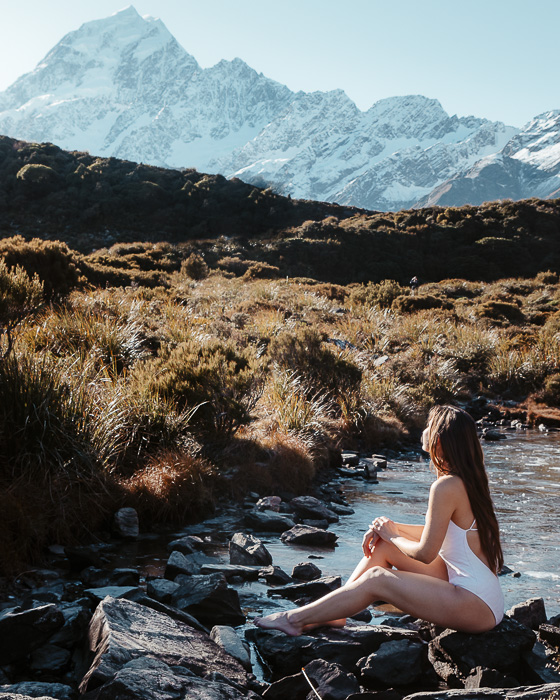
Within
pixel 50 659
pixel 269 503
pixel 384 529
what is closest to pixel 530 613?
pixel 384 529

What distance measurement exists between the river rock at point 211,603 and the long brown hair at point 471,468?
1483 millimetres

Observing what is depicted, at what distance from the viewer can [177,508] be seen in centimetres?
567

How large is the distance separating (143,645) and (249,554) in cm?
203

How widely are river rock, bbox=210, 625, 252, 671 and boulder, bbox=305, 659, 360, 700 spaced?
328 mm

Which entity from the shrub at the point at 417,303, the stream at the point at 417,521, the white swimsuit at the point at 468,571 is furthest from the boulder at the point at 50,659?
the shrub at the point at 417,303

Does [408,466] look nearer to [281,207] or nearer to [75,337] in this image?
[75,337]

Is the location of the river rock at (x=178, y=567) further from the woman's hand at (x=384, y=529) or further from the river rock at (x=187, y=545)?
the woman's hand at (x=384, y=529)

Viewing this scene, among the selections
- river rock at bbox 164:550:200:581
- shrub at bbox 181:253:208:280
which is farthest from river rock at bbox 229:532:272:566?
shrub at bbox 181:253:208:280

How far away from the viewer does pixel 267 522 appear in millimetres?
5891

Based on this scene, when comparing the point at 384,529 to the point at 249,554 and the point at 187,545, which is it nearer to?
the point at 249,554

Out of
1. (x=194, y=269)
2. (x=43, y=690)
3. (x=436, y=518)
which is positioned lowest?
(x=43, y=690)

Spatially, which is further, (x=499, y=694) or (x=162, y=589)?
(x=162, y=589)

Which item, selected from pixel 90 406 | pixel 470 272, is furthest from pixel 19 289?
pixel 470 272

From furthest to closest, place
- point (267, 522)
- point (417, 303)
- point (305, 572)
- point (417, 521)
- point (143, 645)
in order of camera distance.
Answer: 1. point (417, 303)
2. point (417, 521)
3. point (267, 522)
4. point (305, 572)
5. point (143, 645)
